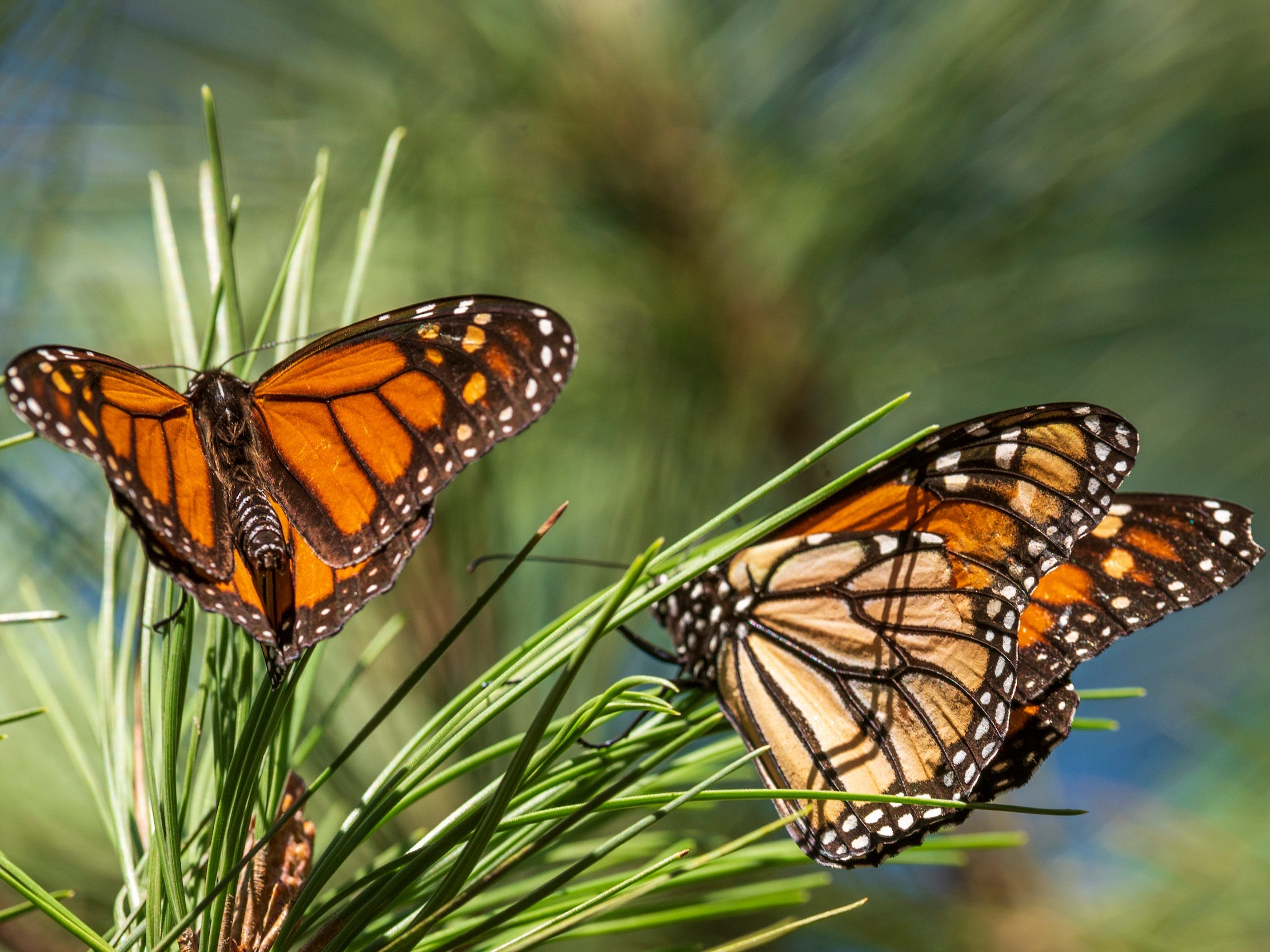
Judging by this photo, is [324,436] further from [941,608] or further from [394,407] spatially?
[941,608]

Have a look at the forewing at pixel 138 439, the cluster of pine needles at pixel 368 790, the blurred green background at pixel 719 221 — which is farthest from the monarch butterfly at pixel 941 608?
the forewing at pixel 138 439

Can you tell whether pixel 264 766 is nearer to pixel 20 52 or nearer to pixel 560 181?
pixel 20 52

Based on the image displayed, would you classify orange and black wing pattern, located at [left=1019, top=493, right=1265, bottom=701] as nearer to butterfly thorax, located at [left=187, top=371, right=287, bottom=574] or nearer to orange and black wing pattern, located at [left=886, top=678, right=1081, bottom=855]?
orange and black wing pattern, located at [left=886, top=678, right=1081, bottom=855]

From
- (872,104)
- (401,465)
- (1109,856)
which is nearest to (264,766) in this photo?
(401,465)

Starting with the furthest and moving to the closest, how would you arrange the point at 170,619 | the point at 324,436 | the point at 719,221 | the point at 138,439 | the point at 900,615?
the point at 719,221
the point at 900,615
the point at 324,436
the point at 138,439
the point at 170,619

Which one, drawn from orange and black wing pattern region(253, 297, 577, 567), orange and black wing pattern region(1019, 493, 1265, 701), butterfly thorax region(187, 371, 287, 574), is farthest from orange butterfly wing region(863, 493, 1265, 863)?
butterfly thorax region(187, 371, 287, 574)

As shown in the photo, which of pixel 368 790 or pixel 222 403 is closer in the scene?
pixel 368 790

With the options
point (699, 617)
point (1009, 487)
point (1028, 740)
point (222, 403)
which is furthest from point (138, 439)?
point (1028, 740)

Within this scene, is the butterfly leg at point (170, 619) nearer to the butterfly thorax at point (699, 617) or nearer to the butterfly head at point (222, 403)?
the butterfly head at point (222, 403)
